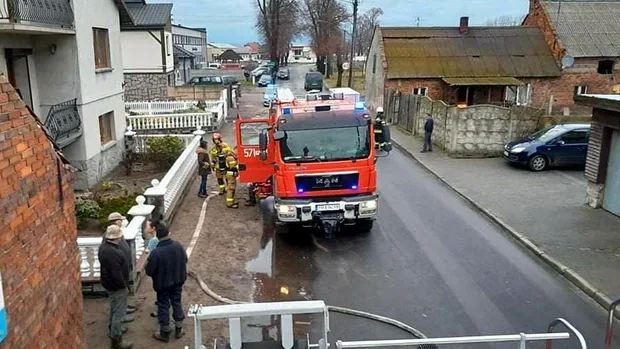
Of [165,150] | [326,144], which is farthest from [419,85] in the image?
[326,144]

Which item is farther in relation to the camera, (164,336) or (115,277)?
(164,336)

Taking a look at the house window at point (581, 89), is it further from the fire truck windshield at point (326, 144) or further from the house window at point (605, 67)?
the fire truck windshield at point (326, 144)

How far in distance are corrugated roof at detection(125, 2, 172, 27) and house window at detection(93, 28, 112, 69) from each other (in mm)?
16679

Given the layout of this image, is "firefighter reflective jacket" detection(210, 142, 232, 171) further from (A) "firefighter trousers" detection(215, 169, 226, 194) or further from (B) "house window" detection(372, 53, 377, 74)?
(B) "house window" detection(372, 53, 377, 74)

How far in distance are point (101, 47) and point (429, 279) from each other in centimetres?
1369

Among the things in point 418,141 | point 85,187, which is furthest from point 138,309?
point 418,141

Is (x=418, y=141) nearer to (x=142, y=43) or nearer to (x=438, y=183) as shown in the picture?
(x=438, y=183)

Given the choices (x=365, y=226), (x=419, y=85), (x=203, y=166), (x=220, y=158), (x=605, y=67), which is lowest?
(x=365, y=226)

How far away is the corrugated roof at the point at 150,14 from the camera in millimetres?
34562

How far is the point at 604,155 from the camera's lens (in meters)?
12.9

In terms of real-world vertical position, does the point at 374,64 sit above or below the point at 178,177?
above

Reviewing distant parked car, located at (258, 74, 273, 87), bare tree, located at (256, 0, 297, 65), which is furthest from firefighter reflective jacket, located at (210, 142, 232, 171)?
bare tree, located at (256, 0, 297, 65)

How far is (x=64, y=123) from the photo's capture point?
47.4ft

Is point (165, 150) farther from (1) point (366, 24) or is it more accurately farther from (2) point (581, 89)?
(1) point (366, 24)
